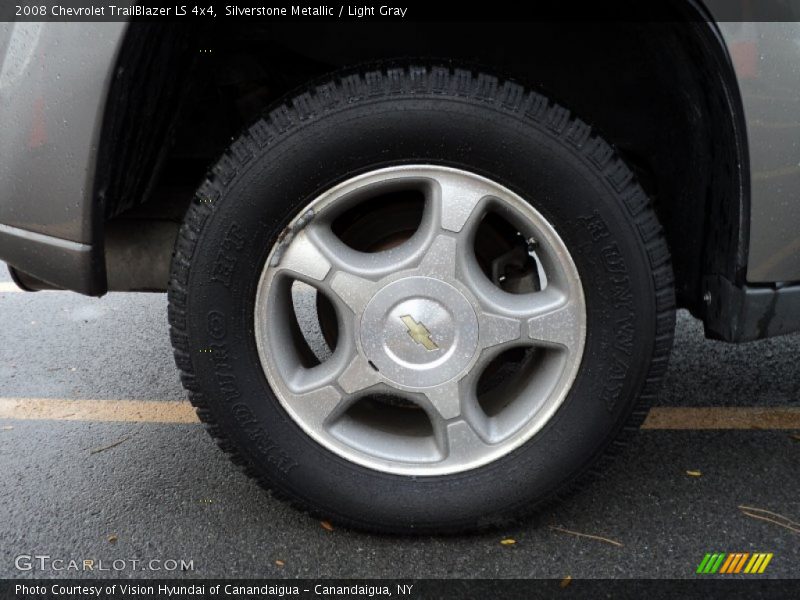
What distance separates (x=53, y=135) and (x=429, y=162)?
0.74m

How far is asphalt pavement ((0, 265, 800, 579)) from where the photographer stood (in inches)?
70.6

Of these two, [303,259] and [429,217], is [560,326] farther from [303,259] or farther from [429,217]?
[303,259]

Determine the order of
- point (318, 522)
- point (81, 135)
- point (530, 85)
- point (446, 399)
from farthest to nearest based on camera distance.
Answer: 1. point (318, 522)
2. point (446, 399)
3. point (530, 85)
4. point (81, 135)

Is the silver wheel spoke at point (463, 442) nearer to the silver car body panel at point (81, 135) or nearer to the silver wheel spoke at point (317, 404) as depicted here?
the silver wheel spoke at point (317, 404)

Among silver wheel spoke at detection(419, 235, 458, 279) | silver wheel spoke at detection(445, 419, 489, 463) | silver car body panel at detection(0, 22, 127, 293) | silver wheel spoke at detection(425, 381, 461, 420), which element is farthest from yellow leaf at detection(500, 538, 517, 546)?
silver car body panel at detection(0, 22, 127, 293)

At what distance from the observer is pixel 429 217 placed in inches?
68.3

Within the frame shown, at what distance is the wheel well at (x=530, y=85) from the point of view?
64.3 inches

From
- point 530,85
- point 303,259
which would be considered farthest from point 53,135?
point 530,85

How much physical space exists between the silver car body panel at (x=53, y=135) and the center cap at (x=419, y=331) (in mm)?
611

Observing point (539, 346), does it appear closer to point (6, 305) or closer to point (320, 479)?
point (320, 479)

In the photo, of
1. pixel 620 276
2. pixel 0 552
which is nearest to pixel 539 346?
pixel 620 276

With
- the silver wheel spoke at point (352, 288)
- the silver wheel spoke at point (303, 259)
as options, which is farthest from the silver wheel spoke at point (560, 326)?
the silver wheel spoke at point (303, 259)

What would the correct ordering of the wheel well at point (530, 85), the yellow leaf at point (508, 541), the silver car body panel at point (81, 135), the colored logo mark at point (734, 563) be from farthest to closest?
the yellow leaf at point (508, 541)
the colored logo mark at point (734, 563)
the wheel well at point (530, 85)
the silver car body panel at point (81, 135)

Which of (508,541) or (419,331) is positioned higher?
(419,331)
